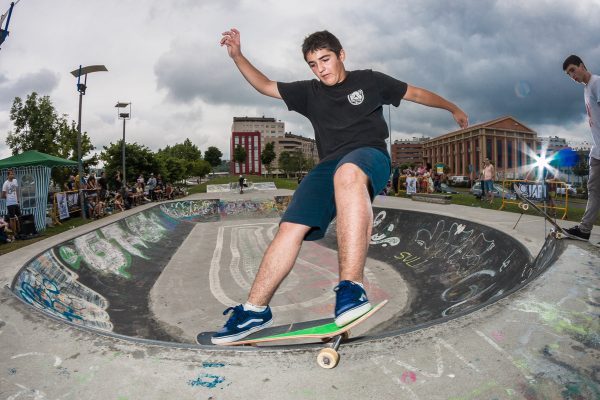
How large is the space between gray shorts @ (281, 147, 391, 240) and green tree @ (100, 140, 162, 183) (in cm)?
3535

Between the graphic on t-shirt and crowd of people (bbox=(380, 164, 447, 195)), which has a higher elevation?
the graphic on t-shirt

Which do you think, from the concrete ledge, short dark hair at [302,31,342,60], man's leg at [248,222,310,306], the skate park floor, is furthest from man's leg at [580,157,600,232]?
the concrete ledge

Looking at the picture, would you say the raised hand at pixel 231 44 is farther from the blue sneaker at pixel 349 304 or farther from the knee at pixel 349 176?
the blue sneaker at pixel 349 304

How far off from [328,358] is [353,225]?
A: 66cm

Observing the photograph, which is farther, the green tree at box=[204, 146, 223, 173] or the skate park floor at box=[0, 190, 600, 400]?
the green tree at box=[204, 146, 223, 173]

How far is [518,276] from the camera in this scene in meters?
4.32

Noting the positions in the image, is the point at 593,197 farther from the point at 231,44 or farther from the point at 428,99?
the point at 231,44

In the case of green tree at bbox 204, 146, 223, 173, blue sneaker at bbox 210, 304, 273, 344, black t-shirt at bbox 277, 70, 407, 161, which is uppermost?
green tree at bbox 204, 146, 223, 173

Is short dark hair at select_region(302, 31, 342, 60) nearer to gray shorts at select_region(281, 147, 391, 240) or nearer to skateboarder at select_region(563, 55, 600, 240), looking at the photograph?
gray shorts at select_region(281, 147, 391, 240)

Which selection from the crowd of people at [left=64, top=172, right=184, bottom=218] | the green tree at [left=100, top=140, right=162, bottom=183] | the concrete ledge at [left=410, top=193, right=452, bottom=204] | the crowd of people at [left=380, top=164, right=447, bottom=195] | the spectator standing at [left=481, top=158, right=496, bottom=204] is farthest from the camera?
the green tree at [left=100, top=140, right=162, bottom=183]

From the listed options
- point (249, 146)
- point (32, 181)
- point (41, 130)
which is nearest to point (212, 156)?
point (249, 146)

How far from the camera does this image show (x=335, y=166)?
2.27 m

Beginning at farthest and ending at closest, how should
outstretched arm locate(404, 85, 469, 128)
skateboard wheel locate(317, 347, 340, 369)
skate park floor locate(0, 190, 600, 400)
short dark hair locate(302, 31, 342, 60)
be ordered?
outstretched arm locate(404, 85, 469, 128)
short dark hair locate(302, 31, 342, 60)
skateboard wheel locate(317, 347, 340, 369)
skate park floor locate(0, 190, 600, 400)

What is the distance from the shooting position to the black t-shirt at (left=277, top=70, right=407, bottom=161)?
2324 mm
